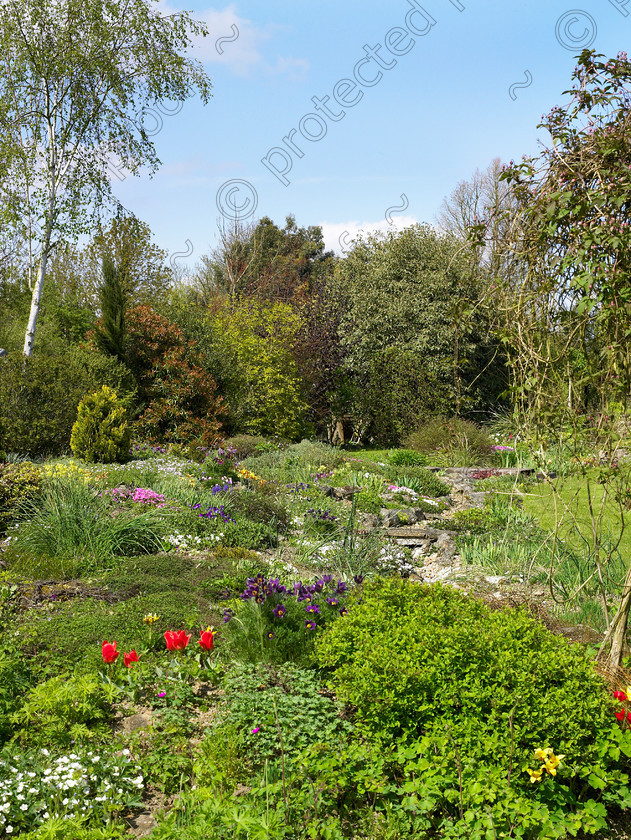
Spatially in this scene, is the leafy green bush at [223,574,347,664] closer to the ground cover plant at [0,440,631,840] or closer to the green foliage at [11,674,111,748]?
the ground cover plant at [0,440,631,840]

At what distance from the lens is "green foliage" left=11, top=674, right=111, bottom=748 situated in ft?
9.05

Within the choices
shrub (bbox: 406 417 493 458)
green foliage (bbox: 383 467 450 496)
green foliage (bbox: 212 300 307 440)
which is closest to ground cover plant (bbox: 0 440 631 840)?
green foliage (bbox: 383 467 450 496)

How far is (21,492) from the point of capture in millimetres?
6207

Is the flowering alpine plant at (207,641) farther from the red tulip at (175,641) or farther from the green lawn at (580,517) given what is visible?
the green lawn at (580,517)

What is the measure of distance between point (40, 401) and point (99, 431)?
3.94ft


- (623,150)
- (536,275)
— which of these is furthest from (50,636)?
(623,150)

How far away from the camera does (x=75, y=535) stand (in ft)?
17.5

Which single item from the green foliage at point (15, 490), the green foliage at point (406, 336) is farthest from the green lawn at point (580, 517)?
the green foliage at point (406, 336)

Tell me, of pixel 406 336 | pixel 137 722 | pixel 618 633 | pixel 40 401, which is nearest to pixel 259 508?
pixel 137 722

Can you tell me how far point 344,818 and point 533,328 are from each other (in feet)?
7.70

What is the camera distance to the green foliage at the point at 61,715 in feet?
9.05

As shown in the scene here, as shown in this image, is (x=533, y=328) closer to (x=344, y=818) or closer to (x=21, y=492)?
(x=344, y=818)

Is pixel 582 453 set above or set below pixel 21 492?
above

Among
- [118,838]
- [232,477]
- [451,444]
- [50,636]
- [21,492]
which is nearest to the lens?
[118,838]
